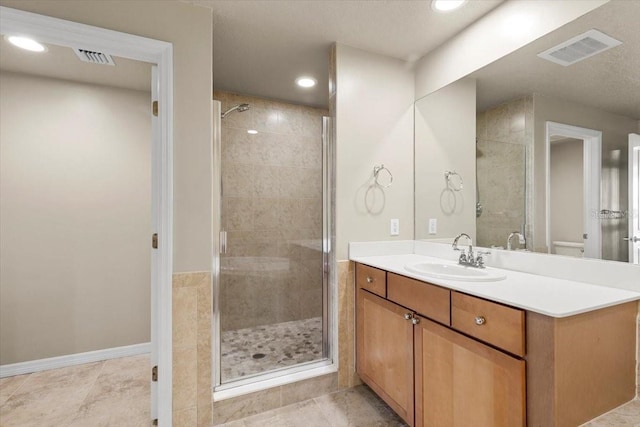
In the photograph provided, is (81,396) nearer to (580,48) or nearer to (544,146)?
(544,146)

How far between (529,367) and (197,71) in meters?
2.00

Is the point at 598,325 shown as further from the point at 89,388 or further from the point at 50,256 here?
the point at 50,256

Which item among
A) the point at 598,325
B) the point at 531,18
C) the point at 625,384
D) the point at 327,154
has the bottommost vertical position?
the point at 625,384

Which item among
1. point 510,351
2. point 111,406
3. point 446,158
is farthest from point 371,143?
point 111,406

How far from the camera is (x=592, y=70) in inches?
54.8

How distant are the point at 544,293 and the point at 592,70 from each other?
1.05m

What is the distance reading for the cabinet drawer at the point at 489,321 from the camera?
1.05 meters

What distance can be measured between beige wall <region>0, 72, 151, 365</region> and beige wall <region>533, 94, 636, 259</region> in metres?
2.87

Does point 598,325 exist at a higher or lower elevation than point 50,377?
higher

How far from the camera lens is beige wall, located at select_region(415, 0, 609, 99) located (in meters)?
1.44

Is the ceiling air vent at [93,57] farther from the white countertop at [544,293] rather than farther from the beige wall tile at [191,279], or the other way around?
the white countertop at [544,293]

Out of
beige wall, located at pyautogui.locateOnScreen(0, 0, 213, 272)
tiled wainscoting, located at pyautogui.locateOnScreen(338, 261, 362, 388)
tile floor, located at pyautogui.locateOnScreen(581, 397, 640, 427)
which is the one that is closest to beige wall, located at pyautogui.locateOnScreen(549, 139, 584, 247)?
tile floor, located at pyautogui.locateOnScreen(581, 397, 640, 427)

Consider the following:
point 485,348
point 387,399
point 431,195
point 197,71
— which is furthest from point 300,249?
point 485,348

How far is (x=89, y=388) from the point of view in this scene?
82.9 inches
